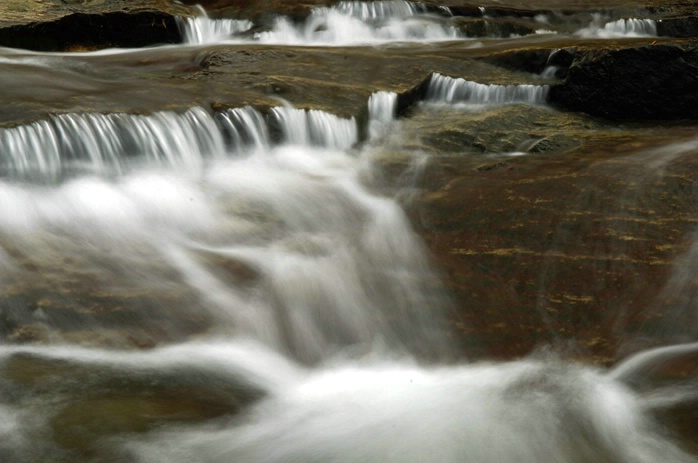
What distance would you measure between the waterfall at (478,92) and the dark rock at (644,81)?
59cm

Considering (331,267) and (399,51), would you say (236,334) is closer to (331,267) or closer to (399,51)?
(331,267)

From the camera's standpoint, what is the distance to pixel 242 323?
14.3 ft

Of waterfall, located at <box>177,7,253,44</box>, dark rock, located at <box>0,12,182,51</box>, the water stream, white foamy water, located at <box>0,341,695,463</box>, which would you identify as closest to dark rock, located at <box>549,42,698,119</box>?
the water stream

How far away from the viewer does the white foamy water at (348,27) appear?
1138 cm

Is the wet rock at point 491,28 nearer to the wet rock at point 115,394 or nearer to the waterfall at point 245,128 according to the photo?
the waterfall at point 245,128

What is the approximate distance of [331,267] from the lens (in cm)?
503

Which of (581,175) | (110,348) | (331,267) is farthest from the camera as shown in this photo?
(581,175)

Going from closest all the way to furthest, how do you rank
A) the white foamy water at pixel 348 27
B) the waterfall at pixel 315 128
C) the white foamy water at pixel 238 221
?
the white foamy water at pixel 238 221
the waterfall at pixel 315 128
the white foamy water at pixel 348 27

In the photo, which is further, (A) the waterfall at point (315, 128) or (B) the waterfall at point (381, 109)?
(B) the waterfall at point (381, 109)

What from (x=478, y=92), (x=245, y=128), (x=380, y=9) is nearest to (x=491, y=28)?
(x=380, y=9)

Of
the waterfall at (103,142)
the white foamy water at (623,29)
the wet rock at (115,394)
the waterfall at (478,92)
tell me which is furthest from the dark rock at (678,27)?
the wet rock at (115,394)

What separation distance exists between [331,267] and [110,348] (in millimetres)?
1602

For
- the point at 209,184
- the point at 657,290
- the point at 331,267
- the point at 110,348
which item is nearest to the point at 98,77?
the point at 209,184

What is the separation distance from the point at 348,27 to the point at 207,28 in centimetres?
219
